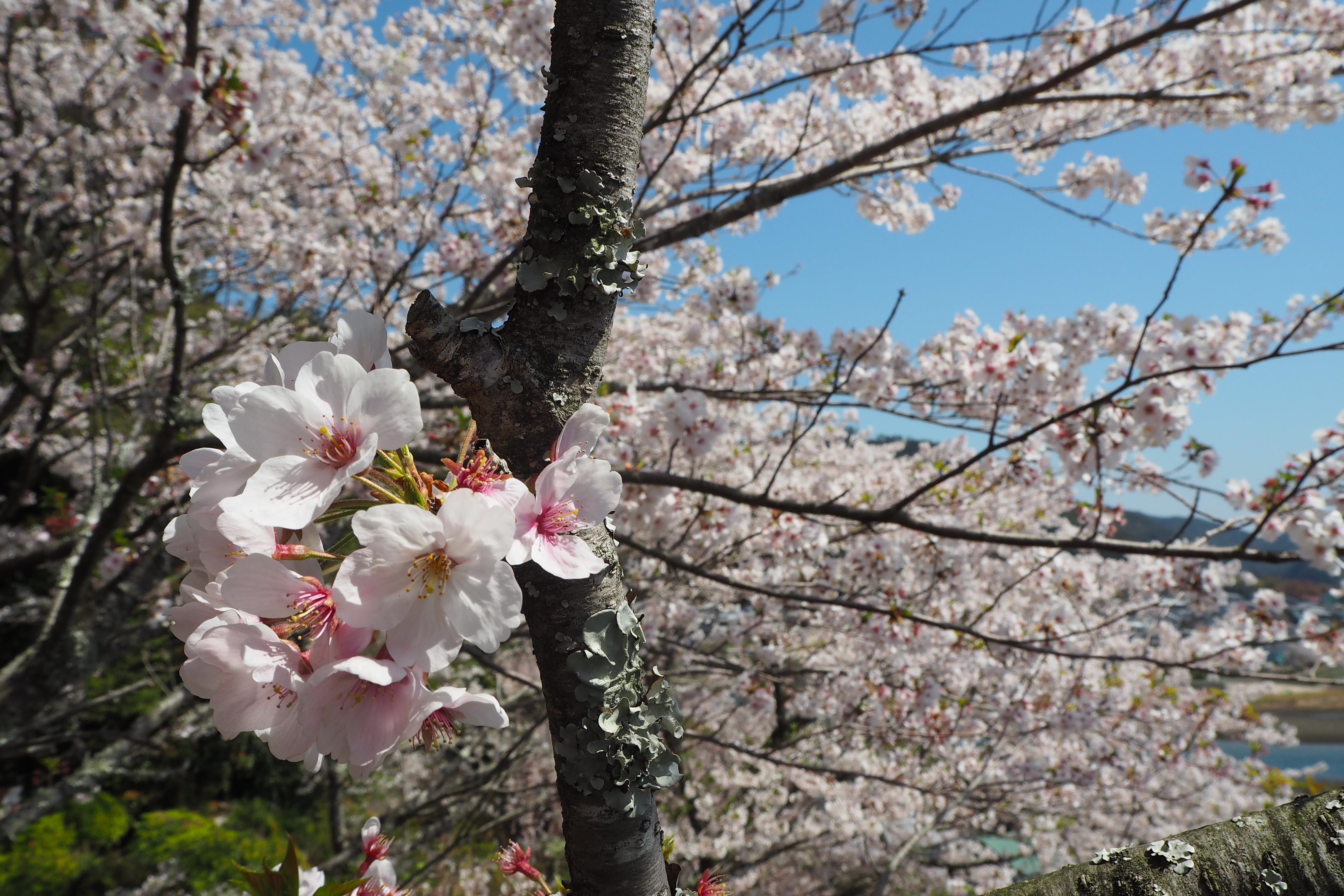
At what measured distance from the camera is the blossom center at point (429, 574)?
0.67 m

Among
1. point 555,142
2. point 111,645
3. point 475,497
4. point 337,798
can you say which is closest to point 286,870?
point 475,497

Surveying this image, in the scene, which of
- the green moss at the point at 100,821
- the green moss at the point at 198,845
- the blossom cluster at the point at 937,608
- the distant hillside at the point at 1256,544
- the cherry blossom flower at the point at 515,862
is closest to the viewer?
the cherry blossom flower at the point at 515,862

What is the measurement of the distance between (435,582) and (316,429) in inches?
8.9

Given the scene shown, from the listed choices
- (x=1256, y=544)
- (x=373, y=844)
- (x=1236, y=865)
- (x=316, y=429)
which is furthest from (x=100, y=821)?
(x=1256, y=544)

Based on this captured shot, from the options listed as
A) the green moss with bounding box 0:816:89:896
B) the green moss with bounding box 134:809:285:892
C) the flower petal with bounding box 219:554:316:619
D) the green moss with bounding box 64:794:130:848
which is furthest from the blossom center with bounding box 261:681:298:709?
the green moss with bounding box 64:794:130:848

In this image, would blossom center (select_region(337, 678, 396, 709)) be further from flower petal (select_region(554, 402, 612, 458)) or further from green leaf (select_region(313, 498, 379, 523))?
flower petal (select_region(554, 402, 612, 458))

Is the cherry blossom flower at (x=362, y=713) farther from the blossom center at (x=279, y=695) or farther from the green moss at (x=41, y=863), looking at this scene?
the green moss at (x=41, y=863)

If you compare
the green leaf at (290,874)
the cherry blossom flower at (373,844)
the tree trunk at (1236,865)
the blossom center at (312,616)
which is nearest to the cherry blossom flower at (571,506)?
the blossom center at (312,616)

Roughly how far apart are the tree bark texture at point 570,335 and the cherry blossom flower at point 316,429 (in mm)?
87

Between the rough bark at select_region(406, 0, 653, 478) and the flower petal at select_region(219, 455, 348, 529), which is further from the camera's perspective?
the rough bark at select_region(406, 0, 653, 478)

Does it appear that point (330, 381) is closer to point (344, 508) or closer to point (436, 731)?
point (344, 508)

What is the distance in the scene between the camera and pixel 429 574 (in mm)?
681

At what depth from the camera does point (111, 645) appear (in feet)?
11.0

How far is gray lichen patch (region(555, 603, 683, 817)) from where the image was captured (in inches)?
32.9
